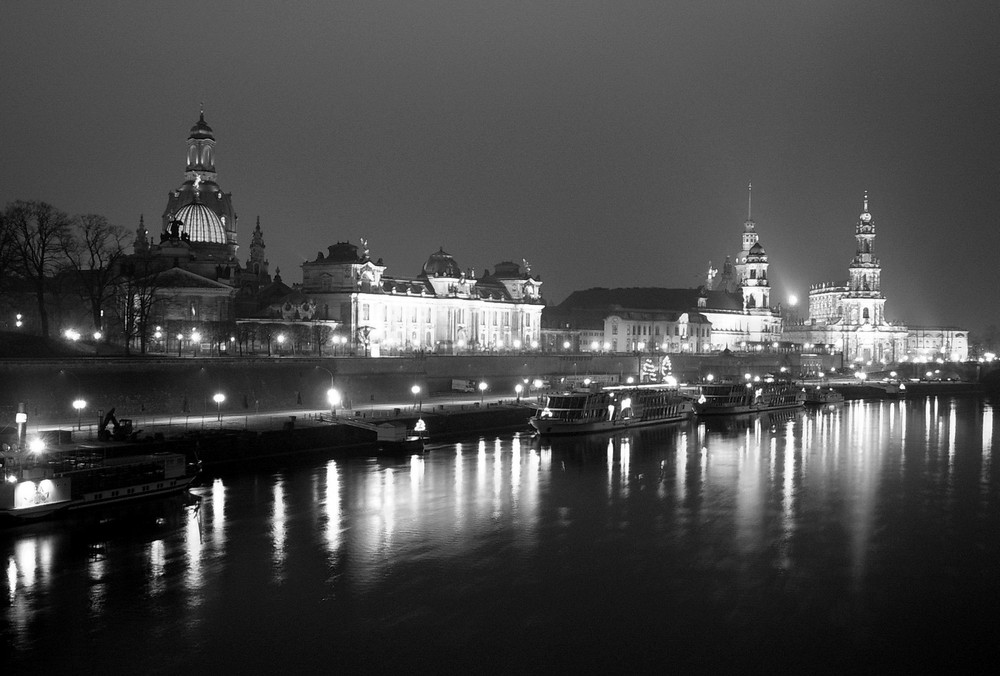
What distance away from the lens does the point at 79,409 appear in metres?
41.8

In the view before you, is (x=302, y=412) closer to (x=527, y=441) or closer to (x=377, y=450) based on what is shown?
(x=377, y=450)

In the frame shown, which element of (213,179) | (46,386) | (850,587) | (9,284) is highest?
(213,179)

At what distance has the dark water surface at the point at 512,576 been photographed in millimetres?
20516

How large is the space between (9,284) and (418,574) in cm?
3700

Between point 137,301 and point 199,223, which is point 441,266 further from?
point 137,301

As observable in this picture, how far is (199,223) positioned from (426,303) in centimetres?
1970

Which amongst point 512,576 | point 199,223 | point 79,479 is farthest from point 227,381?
point 199,223

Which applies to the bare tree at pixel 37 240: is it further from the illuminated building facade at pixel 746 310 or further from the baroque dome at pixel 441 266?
the illuminated building facade at pixel 746 310

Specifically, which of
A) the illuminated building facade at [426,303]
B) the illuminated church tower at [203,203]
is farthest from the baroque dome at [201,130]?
the illuminated building facade at [426,303]

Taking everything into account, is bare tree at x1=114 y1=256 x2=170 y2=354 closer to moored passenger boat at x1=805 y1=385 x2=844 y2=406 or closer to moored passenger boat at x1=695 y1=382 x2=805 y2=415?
moored passenger boat at x1=695 y1=382 x2=805 y2=415

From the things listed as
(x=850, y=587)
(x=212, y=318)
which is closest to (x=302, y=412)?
(x=212, y=318)

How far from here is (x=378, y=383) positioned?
198 feet

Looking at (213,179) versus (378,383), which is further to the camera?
(213,179)

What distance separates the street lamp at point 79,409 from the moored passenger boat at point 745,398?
4135 cm
